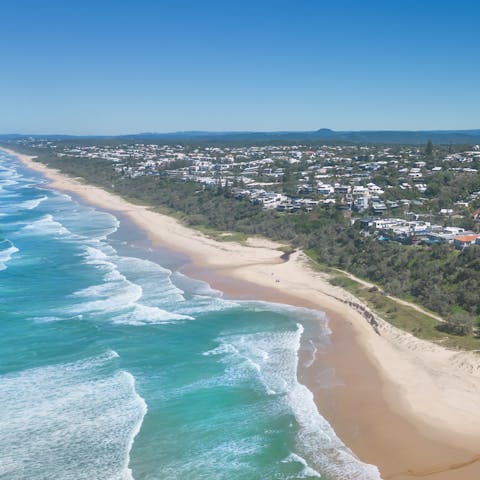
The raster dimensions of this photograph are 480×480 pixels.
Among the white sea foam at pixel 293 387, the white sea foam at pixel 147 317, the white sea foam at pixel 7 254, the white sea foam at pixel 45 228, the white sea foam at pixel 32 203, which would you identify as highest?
the white sea foam at pixel 293 387

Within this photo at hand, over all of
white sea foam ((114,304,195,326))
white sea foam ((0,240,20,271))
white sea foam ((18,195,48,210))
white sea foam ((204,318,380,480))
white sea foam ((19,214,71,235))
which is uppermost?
white sea foam ((204,318,380,480))

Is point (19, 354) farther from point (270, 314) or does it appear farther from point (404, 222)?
point (404, 222)

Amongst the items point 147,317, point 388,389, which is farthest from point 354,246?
point 388,389

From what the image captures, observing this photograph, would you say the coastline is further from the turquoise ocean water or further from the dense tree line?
the dense tree line

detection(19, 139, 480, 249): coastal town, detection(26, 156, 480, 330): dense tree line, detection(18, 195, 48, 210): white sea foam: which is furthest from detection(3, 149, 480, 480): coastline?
A: detection(18, 195, 48, 210): white sea foam

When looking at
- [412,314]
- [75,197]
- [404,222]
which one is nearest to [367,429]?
[412,314]

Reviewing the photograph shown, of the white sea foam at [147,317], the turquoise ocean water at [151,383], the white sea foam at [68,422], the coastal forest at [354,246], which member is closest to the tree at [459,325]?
the coastal forest at [354,246]

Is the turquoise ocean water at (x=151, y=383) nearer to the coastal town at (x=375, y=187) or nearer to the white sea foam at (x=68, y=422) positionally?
the white sea foam at (x=68, y=422)
